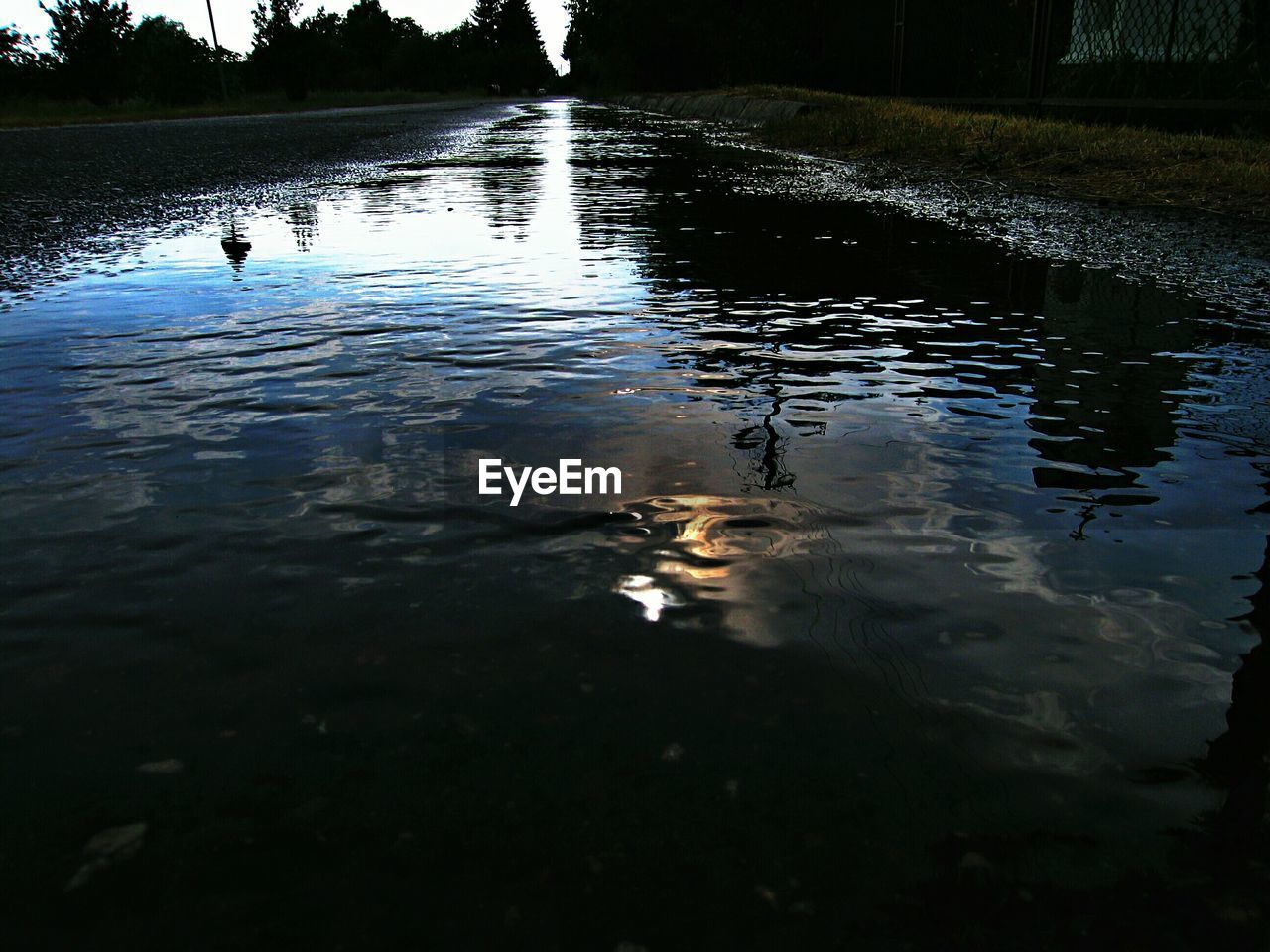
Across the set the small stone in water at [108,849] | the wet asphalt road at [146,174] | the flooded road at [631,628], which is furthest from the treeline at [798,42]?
the small stone in water at [108,849]

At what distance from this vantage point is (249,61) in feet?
165

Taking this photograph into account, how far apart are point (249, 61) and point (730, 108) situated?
38.6 m

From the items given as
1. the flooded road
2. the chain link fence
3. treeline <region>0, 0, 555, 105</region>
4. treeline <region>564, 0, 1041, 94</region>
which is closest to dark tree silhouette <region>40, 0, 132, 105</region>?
treeline <region>0, 0, 555, 105</region>

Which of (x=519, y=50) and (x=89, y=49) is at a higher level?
(x=519, y=50)

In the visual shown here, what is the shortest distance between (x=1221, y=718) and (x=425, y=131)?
20897 mm

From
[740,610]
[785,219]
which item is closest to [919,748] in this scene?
[740,610]

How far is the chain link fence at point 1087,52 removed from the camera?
10.7 m

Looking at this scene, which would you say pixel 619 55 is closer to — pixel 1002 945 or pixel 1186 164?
pixel 1186 164

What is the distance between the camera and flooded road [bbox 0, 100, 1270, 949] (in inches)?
42.6

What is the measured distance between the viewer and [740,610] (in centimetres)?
162

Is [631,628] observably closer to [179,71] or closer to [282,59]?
[282,59]

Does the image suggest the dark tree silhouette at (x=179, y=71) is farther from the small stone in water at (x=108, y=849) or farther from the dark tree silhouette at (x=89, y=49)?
the small stone in water at (x=108, y=849)

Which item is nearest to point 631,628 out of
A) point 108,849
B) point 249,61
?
point 108,849

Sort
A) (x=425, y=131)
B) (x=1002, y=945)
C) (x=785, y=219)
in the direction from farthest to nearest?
(x=425, y=131) < (x=785, y=219) < (x=1002, y=945)
